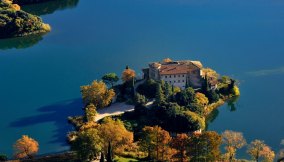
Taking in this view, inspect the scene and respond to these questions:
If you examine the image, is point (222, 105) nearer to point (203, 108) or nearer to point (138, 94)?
point (203, 108)

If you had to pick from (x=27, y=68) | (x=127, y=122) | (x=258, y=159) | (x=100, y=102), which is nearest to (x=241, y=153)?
(x=258, y=159)

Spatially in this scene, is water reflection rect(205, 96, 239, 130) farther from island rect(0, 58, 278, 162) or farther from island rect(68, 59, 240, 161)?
island rect(68, 59, 240, 161)

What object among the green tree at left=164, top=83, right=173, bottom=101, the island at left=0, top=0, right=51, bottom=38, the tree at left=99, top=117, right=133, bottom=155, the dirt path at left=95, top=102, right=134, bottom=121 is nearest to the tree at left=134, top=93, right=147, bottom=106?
the dirt path at left=95, top=102, right=134, bottom=121

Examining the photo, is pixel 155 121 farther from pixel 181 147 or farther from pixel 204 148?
pixel 204 148

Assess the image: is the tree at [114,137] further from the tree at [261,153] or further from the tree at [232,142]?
the tree at [261,153]

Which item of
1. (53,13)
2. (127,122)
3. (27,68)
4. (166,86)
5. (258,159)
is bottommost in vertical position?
(258,159)

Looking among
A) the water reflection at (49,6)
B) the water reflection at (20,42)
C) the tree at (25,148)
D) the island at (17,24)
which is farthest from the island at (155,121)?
the water reflection at (49,6)
